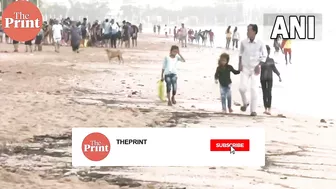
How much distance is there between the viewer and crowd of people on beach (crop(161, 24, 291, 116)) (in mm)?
6863

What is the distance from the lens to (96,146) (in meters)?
4.09

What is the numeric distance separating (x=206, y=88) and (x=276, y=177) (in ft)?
18.4

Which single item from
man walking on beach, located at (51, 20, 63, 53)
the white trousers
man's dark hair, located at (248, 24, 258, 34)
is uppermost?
man walking on beach, located at (51, 20, 63, 53)

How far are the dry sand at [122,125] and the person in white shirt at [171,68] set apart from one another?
248 mm

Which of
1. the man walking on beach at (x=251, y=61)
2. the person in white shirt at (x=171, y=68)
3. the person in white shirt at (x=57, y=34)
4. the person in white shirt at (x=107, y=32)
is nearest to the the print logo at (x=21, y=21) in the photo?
the man walking on beach at (x=251, y=61)

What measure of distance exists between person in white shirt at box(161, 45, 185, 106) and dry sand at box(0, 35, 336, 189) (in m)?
0.25

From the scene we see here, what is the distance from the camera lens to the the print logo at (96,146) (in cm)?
405

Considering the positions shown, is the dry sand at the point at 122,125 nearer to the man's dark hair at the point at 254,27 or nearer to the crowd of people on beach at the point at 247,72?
the crowd of people on beach at the point at 247,72

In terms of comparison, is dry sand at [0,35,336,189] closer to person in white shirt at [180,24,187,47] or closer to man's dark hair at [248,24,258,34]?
man's dark hair at [248,24,258,34]

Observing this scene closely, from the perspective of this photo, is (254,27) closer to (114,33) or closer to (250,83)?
(250,83)

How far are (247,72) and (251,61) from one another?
0.45 ft

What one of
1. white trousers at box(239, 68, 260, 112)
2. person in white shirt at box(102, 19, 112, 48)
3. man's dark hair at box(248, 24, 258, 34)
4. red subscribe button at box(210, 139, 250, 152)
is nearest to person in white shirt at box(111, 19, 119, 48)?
person in white shirt at box(102, 19, 112, 48)

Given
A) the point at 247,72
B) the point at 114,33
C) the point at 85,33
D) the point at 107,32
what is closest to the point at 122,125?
the point at 247,72

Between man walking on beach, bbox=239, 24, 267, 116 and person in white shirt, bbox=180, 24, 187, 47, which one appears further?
person in white shirt, bbox=180, 24, 187, 47
